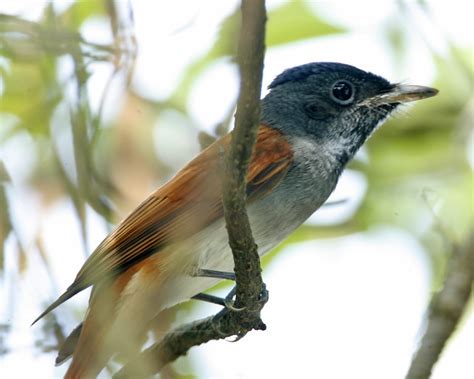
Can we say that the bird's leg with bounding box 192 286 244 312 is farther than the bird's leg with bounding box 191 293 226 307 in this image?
No

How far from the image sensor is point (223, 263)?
4.72m

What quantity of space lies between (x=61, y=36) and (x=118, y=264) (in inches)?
52.5

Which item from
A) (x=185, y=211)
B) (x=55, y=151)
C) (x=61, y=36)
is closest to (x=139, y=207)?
(x=185, y=211)

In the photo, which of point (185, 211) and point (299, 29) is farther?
point (299, 29)

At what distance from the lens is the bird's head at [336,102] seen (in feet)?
17.5

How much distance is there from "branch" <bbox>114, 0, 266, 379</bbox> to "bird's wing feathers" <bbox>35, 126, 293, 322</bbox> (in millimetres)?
475

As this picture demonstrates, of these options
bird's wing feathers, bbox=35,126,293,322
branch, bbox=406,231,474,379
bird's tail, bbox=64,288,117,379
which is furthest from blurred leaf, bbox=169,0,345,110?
branch, bbox=406,231,474,379

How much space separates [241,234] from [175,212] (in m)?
0.97

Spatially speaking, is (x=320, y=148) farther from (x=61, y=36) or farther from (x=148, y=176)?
(x=61, y=36)

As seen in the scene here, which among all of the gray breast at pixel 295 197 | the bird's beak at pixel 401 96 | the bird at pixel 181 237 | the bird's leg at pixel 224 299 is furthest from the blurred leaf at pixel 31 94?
the bird's beak at pixel 401 96

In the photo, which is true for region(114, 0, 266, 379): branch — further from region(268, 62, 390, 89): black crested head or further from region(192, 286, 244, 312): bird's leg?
region(268, 62, 390, 89): black crested head

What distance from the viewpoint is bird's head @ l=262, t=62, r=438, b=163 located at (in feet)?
17.5

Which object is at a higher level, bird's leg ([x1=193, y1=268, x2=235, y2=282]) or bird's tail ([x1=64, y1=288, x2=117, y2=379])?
bird's leg ([x1=193, y1=268, x2=235, y2=282])

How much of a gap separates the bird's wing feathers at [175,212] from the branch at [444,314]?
3.28 feet
